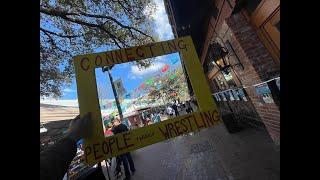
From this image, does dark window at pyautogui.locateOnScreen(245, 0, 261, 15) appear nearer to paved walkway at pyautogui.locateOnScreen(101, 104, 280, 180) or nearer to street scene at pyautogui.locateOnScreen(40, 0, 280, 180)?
street scene at pyautogui.locateOnScreen(40, 0, 280, 180)

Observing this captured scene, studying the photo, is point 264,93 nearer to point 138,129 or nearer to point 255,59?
point 255,59

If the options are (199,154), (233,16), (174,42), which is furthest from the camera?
(199,154)

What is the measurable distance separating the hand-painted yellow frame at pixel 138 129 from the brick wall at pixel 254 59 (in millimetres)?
2464

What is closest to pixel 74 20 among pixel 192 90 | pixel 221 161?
pixel 192 90

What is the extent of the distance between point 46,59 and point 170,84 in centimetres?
1306

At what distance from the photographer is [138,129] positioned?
183 centimetres

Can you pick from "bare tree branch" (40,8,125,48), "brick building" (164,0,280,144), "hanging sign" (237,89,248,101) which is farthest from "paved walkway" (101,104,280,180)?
"bare tree branch" (40,8,125,48)

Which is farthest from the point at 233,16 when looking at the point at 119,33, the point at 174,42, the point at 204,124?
the point at 119,33

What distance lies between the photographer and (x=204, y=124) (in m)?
1.89

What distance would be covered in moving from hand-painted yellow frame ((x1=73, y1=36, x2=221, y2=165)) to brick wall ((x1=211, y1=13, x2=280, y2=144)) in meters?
2.46

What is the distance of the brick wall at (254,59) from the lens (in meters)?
3.96

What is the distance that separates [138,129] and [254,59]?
321 cm
